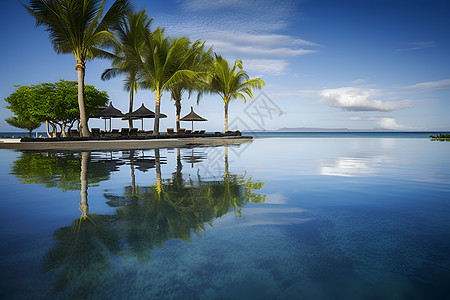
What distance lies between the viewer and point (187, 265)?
98.3 inches

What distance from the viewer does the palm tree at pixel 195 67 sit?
2306 centimetres

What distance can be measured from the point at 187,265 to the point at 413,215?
11.8 ft

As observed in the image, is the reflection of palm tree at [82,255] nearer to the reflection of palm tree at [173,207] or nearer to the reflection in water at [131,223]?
the reflection in water at [131,223]

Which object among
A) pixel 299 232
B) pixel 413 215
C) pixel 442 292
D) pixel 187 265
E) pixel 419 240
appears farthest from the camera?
pixel 413 215

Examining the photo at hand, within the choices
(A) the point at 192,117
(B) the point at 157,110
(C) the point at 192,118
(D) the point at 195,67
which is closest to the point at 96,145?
(B) the point at 157,110

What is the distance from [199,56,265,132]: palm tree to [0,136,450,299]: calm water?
24.8m

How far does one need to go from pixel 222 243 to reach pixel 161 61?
66.5 feet

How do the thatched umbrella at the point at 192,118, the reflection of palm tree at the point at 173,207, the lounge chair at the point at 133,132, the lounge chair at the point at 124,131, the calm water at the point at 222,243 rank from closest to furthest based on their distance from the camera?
1. the calm water at the point at 222,243
2. the reflection of palm tree at the point at 173,207
3. the lounge chair at the point at 124,131
4. the lounge chair at the point at 133,132
5. the thatched umbrella at the point at 192,118

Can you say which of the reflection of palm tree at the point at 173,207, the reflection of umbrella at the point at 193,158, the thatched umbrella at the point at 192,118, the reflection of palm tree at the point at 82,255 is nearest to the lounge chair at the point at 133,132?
the thatched umbrella at the point at 192,118

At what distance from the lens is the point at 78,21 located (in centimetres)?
1678

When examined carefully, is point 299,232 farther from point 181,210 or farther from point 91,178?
point 91,178

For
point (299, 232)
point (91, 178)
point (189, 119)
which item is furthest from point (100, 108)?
point (299, 232)

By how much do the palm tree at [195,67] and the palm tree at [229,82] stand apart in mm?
1989

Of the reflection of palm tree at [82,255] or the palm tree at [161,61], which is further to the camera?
the palm tree at [161,61]
